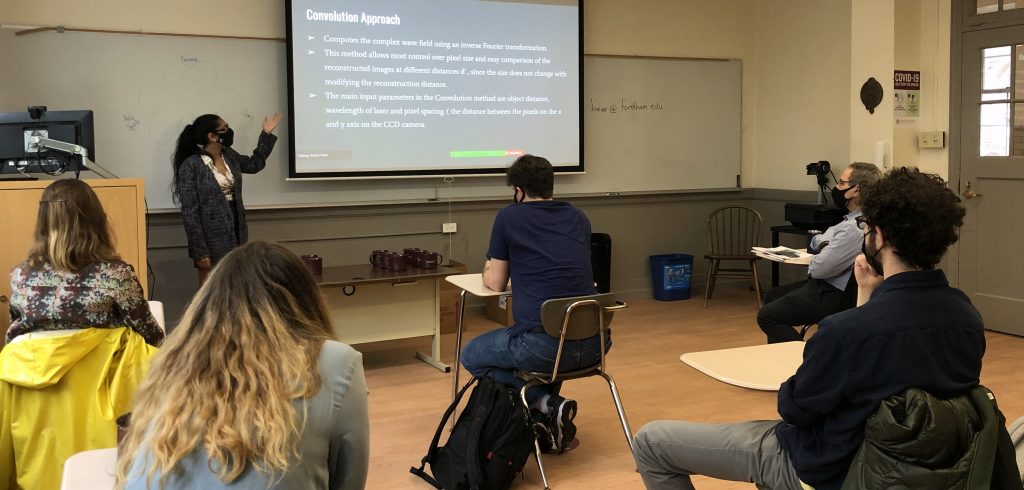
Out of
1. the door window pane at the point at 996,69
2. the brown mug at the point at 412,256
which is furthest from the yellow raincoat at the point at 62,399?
the door window pane at the point at 996,69

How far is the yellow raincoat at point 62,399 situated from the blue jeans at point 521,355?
131 centimetres

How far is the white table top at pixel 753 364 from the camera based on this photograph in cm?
241

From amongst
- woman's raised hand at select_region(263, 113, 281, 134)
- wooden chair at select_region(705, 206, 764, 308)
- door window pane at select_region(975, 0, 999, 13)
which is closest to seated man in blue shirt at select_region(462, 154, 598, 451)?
woman's raised hand at select_region(263, 113, 281, 134)

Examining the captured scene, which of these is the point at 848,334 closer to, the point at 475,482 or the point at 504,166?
the point at 475,482

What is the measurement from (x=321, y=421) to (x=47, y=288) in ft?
5.39

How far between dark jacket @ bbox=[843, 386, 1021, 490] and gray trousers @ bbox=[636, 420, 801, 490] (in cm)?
34

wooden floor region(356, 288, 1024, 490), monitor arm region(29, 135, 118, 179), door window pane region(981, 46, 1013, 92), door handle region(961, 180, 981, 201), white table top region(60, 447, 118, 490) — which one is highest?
door window pane region(981, 46, 1013, 92)

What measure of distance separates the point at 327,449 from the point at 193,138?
4.19 m

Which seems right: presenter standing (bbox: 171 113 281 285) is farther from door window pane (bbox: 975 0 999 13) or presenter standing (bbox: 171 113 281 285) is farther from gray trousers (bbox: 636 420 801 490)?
door window pane (bbox: 975 0 999 13)

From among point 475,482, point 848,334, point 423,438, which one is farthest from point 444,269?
point 848,334

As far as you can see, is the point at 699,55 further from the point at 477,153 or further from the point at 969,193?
the point at 969,193

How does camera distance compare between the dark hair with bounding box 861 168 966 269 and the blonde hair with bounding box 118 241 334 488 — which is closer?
the blonde hair with bounding box 118 241 334 488

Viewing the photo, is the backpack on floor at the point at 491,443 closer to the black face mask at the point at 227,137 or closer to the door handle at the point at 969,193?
the black face mask at the point at 227,137

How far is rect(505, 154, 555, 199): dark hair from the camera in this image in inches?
145
